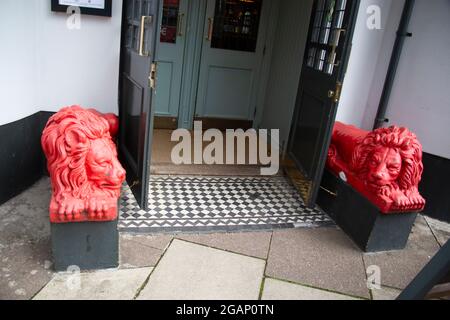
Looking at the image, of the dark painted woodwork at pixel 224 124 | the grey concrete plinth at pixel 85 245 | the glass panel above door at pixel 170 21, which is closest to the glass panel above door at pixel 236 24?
the glass panel above door at pixel 170 21

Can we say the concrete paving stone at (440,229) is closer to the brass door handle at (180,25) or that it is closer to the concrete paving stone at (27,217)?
the concrete paving stone at (27,217)

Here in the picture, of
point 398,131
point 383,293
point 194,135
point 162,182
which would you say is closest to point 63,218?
point 162,182

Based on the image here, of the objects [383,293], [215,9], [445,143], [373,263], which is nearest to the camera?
[383,293]

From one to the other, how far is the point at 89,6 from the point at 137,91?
0.89 meters

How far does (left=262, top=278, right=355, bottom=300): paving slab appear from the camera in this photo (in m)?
2.44

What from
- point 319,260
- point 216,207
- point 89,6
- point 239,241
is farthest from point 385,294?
point 89,6

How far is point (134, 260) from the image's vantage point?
103 inches

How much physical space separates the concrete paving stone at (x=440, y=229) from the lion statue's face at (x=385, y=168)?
3.43 ft

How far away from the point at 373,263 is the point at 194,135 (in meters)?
3.08

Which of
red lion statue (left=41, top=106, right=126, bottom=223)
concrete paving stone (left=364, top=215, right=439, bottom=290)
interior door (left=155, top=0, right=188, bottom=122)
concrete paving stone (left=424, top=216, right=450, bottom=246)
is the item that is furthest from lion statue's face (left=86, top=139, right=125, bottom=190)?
concrete paving stone (left=424, top=216, right=450, bottom=246)

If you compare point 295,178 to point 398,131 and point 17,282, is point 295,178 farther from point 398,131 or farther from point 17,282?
point 17,282

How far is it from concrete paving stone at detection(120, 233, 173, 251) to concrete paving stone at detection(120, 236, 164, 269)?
3cm

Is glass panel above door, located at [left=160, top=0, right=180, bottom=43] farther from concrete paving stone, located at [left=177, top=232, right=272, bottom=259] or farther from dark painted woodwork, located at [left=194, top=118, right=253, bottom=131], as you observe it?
concrete paving stone, located at [left=177, top=232, right=272, bottom=259]

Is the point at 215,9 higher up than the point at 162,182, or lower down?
higher up
